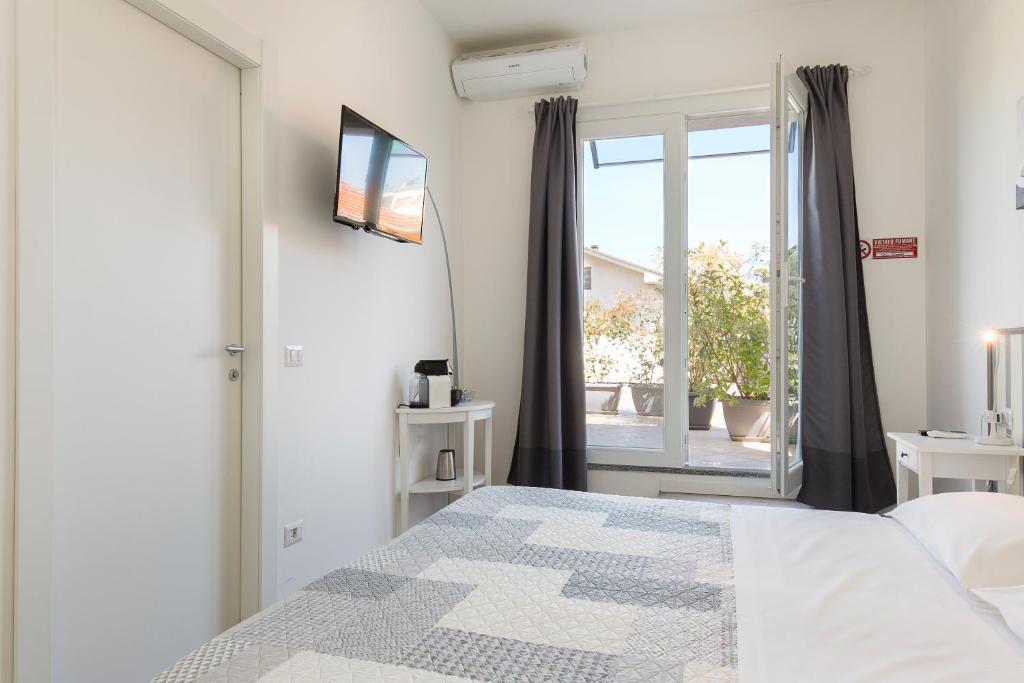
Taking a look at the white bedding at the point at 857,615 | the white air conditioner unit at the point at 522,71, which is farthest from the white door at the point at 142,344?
the white air conditioner unit at the point at 522,71

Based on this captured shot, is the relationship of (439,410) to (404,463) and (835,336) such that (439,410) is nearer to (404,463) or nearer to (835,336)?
(404,463)

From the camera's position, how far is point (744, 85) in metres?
3.48

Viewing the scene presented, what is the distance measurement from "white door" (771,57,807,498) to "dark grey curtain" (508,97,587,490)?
1.02 meters

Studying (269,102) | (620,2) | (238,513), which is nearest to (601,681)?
(238,513)

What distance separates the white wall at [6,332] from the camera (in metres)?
1.49

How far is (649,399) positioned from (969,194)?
178cm

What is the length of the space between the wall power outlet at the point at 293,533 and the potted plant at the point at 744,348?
8.13 ft

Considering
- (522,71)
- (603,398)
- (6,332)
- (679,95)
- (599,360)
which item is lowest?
(603,398)

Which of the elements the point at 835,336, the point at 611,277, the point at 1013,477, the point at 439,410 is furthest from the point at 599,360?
the point at 1013,477

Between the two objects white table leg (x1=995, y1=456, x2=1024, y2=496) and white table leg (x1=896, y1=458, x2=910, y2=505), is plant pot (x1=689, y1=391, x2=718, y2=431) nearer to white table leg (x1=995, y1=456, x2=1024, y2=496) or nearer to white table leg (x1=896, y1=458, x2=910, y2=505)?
white table leg (x1=896, y1=458, x2=910, y2=505)

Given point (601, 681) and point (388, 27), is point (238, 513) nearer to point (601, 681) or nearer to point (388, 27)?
point (601, 681)

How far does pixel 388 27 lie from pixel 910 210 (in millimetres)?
2713

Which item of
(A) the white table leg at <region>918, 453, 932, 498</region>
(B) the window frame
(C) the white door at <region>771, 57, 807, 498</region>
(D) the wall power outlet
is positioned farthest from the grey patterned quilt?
(B) the window frame

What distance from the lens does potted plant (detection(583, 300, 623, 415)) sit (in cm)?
381
